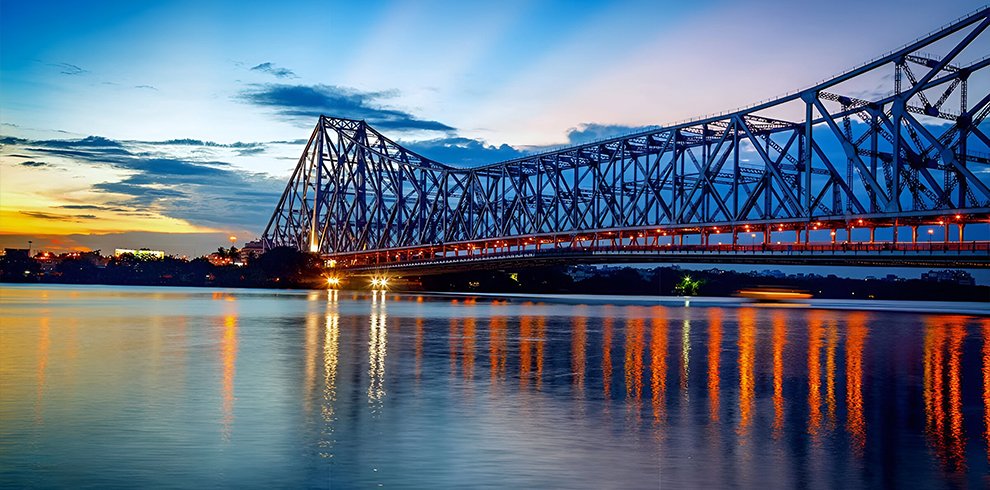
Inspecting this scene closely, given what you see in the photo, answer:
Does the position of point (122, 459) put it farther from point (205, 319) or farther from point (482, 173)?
point (482, 173)

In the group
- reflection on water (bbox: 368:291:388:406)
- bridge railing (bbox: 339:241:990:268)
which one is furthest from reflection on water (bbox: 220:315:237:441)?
bridge railing (bbox: 339:241:990:268)

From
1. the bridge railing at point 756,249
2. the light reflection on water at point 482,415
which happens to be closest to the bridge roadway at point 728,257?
the bridge railing at point 756,249

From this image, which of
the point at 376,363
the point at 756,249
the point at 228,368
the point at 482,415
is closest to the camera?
the point at 482,415

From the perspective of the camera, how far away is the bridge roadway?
76125 mm

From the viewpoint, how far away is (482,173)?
154 meters

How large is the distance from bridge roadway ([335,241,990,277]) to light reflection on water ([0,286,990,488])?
46.6 meters


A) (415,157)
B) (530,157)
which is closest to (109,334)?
(530,157)

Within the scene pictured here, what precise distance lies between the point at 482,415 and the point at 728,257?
8140 centimetres

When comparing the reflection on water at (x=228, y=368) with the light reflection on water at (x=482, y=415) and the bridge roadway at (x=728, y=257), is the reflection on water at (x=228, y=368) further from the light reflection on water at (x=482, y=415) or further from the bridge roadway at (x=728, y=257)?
the bridge roadway at (x=728, y=257)

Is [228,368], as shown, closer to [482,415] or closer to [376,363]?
[376,363]

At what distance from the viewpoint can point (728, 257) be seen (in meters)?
94.6

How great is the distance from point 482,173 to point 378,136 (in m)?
29.5

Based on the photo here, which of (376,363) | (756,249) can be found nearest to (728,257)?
(756,249)

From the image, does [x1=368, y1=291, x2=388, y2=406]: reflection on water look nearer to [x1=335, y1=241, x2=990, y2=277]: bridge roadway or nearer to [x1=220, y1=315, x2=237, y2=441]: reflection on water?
[x1=220, y1=315, x2=237, y2=441]: reflection on water
